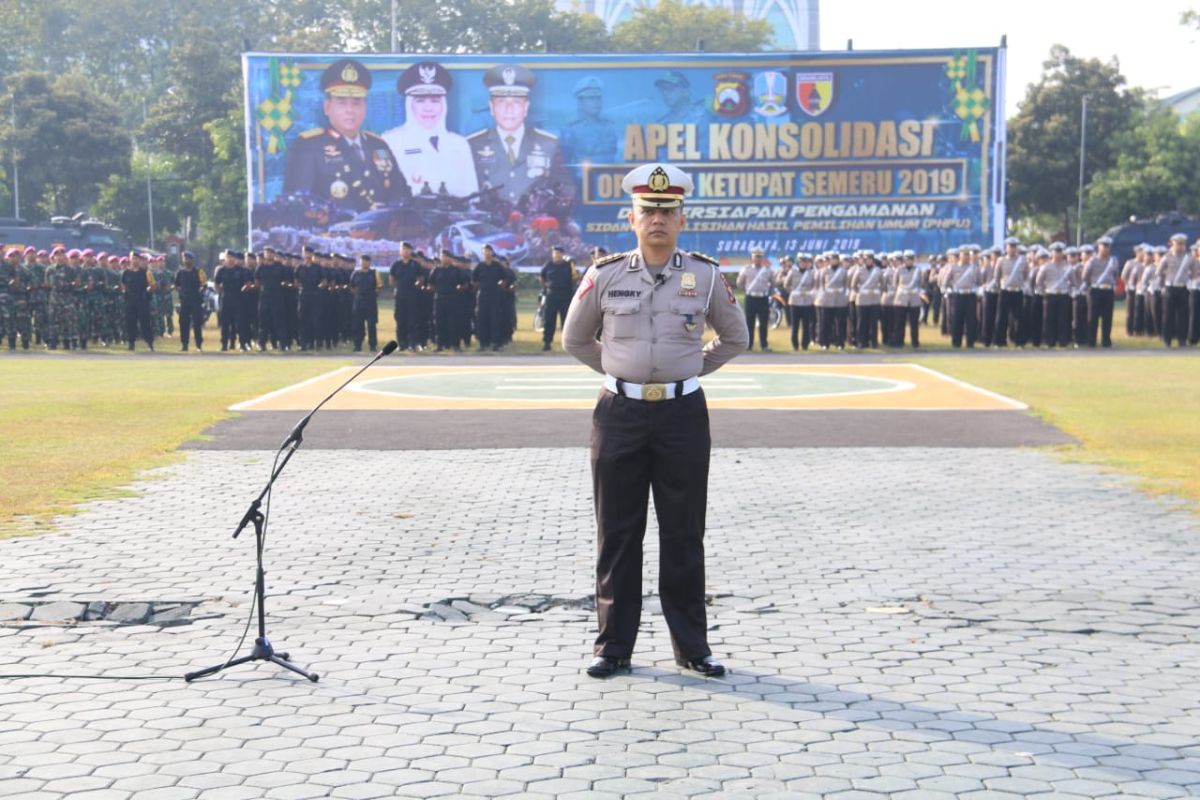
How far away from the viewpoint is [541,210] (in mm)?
35219

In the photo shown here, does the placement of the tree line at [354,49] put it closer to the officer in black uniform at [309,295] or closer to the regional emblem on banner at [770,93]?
the regional emblem on banner at [770,93]

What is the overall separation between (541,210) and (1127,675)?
29869mm

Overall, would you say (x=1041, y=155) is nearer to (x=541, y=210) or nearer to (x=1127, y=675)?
(x=541, y=210)

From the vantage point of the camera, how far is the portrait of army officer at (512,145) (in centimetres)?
3528

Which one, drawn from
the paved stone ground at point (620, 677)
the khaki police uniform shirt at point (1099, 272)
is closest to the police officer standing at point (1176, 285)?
the khaki police uniform shirt at point (1099, 272)

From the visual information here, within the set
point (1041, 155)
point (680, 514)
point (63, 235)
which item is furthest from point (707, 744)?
point (1041, 155)

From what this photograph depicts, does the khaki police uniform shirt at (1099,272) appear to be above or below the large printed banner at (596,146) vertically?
below

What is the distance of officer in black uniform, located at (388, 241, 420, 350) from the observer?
28.6m

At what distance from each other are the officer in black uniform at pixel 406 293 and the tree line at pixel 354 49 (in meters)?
22.6

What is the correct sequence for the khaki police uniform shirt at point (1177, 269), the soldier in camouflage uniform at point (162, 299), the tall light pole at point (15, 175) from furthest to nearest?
the tall light pole at point (15, 175), the soldier in camouflage uniform at point (162, 299), the khaki police uniform shirt at point (1177, 269)

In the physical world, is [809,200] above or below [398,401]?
above

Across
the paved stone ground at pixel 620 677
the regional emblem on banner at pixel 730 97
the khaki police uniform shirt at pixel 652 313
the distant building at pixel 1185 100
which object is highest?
the distant building at pixel 1185 100

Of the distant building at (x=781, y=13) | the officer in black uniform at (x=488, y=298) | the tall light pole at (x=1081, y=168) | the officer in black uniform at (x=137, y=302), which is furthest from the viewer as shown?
the distant building at (x=781, y=13)

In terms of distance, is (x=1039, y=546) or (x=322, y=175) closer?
(x=1039, y=546)
